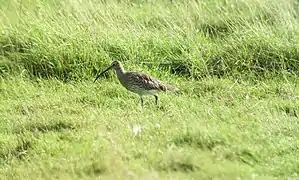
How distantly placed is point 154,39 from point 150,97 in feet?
4.41

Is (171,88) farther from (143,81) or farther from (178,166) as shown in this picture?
(178,166)

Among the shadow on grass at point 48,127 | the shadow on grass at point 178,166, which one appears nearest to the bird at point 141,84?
the shadow on grass at point 48,127

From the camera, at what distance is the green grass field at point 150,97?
20.6ft

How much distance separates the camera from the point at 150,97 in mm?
8445

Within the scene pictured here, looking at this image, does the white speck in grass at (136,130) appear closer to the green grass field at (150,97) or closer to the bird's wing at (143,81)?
the green grass field at (150,97)

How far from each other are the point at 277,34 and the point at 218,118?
2697 mm

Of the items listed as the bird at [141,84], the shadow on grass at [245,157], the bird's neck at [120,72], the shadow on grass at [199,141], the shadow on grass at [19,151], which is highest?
the shadow on grass at [19,151]

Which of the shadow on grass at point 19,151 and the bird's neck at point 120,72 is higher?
the shadow on grass at point 19,151

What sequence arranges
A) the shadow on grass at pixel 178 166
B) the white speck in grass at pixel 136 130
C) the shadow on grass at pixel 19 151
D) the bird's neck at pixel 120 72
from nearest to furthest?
the shadow on grass at pixel 178 166 → the shadow on grass at pixel 19 151 → the white speck in grass at pixel 136 130 → the bird's neck at pixel 120 72

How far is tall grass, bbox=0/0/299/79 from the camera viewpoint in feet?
30.1

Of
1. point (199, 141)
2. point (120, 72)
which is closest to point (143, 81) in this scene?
point (120, 72)

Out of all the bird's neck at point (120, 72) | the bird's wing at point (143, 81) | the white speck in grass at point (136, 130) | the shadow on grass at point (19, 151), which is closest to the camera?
the shadow on grass at point (19, 151)

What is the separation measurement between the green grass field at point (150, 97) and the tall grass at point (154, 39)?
0.05 ft

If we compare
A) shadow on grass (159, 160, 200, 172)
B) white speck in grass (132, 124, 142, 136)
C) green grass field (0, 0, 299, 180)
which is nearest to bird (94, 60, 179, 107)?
green grass field (0, 0, 299, 180)
